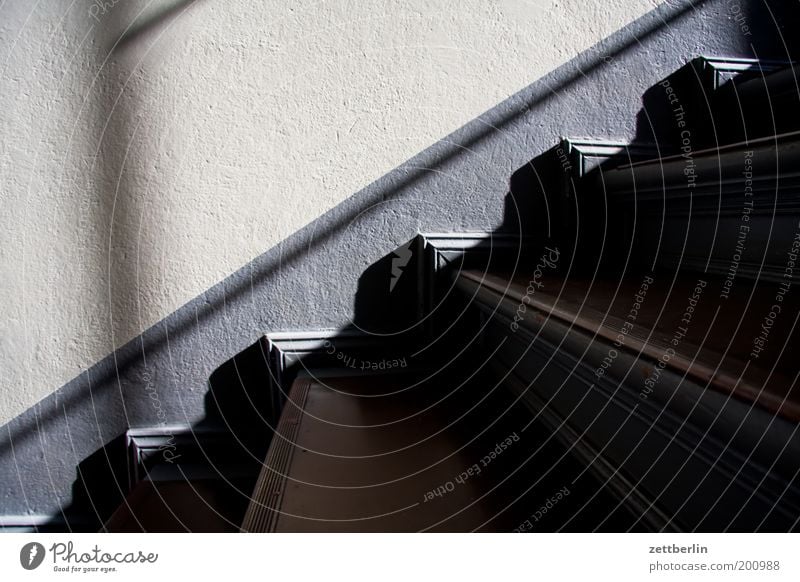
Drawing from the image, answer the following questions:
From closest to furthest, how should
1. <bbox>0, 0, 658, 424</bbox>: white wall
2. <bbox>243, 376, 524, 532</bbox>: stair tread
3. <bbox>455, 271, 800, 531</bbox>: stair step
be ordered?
<bbox>455, 271, 800, 531</bbox>: stair step, <bbox>243, 376, 524, 532</bbox>: stair tread, <bbox>0, 0, 658, 424</bbox>: white wall

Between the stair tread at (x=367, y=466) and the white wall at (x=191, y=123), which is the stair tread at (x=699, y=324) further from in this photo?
the white wall at (x=191, y=123)

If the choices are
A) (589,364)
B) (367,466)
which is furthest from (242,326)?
(589,364)

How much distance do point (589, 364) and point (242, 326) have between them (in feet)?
1.56

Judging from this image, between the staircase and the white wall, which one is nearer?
the staircase

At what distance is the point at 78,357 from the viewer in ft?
2.27

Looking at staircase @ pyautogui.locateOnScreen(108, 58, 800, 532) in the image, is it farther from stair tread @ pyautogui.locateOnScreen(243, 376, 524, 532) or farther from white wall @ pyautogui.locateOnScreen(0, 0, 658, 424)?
white wall @ pyautogui.locateOnScreen(0, 0, 658, 424)

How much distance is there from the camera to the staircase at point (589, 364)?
0.29 metres

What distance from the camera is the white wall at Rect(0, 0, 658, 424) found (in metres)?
0.65
